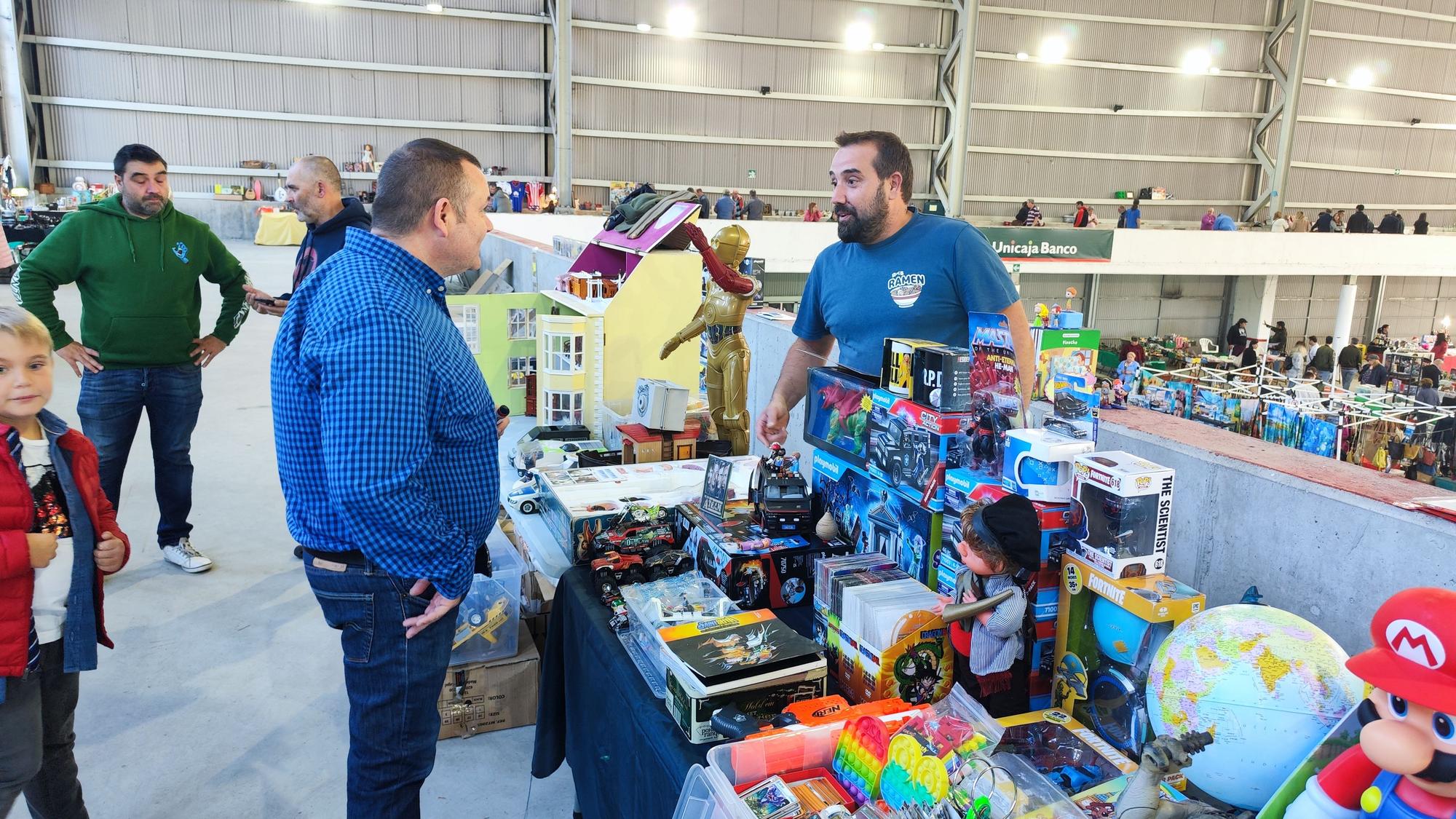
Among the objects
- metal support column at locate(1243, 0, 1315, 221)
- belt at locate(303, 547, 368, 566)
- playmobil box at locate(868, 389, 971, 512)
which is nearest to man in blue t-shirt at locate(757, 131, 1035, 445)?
playmobil box at locate(868, 389, 971, 512)

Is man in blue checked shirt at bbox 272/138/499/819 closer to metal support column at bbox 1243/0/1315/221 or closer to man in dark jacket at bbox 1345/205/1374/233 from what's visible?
man in dark jacket at bbox 1345/205/1374/233

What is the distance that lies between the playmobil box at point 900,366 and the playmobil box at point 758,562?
39 cm

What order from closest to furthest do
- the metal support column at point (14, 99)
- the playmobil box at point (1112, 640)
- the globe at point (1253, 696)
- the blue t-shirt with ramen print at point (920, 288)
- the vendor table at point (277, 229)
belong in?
the globe at point (1253, 696)
the playmobil box at point (1112, 640)
the blue t-shirt with ramen print at point (920, 288)
the metal support column at point (14, 99)
the vendor table at point (277, 229)

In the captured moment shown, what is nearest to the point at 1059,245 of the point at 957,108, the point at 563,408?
the point at 957,108

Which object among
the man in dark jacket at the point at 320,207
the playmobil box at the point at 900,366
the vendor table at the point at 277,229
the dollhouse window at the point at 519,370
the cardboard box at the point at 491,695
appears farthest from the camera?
the vendor table at the point at 277,229

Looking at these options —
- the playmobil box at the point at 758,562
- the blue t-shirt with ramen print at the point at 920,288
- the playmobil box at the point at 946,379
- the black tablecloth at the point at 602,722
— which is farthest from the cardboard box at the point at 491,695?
the playmobil box at the point at 946,379

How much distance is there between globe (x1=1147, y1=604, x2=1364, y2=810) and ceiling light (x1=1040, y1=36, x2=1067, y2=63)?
19.7 metres

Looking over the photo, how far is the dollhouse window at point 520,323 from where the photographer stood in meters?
6.11

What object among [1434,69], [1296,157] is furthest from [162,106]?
[1434,69]

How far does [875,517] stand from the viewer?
1.97m

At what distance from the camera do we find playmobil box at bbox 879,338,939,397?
6.10 ft

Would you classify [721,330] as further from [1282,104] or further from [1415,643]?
[1282,104]

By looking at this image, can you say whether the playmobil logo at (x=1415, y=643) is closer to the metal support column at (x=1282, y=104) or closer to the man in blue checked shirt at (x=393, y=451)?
the man in blue checked shirt at (x=393, y=451)

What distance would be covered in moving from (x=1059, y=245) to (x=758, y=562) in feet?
49.1
